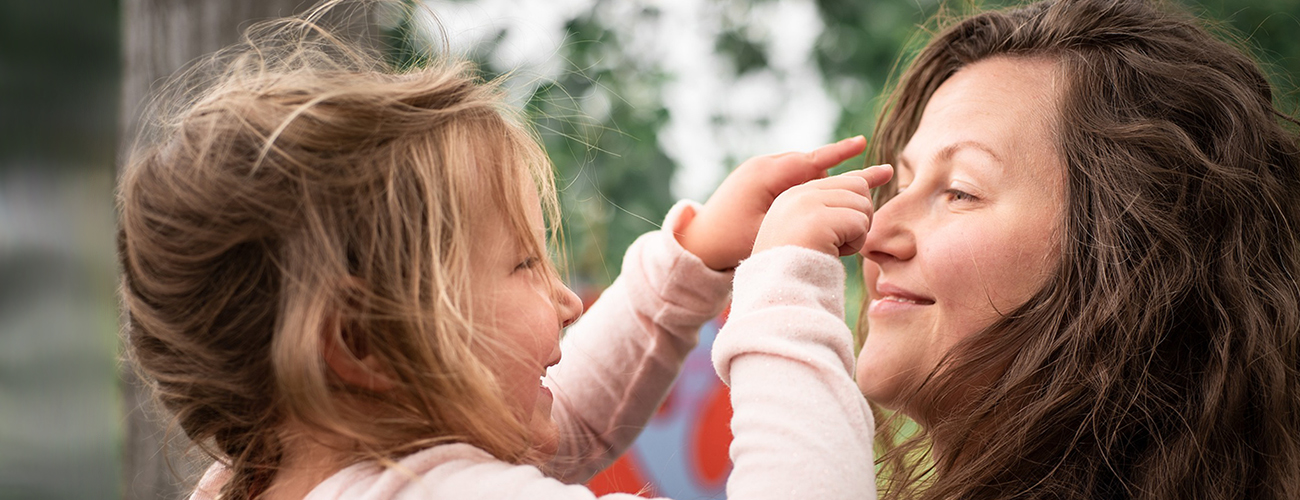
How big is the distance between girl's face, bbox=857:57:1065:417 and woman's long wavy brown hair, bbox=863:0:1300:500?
31 millimetres

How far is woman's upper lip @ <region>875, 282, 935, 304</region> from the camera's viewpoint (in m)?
1.54

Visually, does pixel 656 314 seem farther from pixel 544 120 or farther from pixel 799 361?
pixel 544 120

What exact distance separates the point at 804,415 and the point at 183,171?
31.1 inches

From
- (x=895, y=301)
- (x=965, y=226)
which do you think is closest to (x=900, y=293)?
(x=895, y=301)

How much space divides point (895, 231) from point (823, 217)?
25cm

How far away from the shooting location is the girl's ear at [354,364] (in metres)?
1.20

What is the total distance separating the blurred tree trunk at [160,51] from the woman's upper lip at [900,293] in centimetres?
106

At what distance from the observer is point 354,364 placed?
1210mm

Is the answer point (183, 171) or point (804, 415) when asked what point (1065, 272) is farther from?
point (183, 171)

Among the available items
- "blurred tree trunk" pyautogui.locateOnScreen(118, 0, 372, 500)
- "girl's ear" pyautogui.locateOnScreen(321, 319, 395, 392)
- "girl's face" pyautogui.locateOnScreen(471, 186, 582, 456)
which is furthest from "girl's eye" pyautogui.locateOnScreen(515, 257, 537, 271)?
"blurred tree trunk" pyautogui.locateOnScreen(118, 0, 372, 500)

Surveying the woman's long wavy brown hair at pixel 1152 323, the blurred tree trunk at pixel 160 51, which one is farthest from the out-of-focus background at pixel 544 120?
the woman's long wavy brown hair at pixel 1152 323

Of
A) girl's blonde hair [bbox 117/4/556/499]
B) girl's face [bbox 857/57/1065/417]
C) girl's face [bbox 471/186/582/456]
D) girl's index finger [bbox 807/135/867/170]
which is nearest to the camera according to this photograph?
girl's blonde hair [bbox 117/4/556/499]

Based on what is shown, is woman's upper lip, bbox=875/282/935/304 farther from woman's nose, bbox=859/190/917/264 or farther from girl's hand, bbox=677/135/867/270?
girl's hand, bbox=677/135/867/270

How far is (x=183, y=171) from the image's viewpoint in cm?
119
